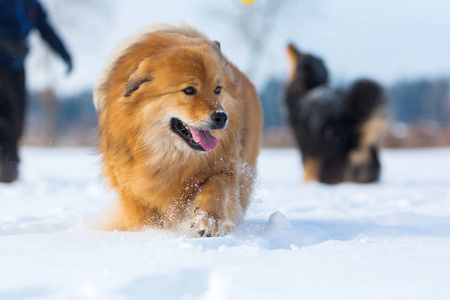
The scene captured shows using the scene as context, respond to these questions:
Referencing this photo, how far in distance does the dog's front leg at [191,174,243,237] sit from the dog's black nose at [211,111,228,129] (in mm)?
301

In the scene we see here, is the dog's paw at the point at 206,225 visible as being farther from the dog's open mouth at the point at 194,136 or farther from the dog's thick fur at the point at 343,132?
the dog's thick fur at the point at 343,132

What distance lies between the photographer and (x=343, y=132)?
6.37 meters

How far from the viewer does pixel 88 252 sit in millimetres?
1910

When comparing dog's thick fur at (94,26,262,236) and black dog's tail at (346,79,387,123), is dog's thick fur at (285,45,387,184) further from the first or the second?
dog's thick fur at (94,26,262,236)

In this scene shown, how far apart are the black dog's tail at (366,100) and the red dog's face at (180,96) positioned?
12.8 feet

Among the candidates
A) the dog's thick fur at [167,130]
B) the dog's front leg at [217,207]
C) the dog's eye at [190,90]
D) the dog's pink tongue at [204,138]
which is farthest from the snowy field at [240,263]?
the dog's eye at [190,90]

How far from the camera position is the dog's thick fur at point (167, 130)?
8.84 ft

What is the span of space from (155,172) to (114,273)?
122 centimetres

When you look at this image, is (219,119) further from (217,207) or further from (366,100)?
(366,100)

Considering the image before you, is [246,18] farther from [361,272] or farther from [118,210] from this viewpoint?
[361,272]

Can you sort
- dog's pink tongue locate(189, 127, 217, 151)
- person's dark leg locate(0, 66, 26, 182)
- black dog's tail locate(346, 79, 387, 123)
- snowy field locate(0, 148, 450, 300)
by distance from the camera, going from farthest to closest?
black dog's tail locate(346, 79, 387, 123) → person's dark leg locate(0, 66, 26, 182) → dog's pink tongue locate(189, 127, 217, 151) → snowy field locate(0, 148, 450, 300)

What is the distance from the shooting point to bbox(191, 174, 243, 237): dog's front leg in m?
2.35

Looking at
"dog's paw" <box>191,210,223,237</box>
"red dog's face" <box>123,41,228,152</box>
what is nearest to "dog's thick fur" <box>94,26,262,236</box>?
"red dog's face" <box>123,41,228,152</box>

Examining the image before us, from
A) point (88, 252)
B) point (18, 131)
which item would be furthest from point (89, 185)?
point (88, 252)
